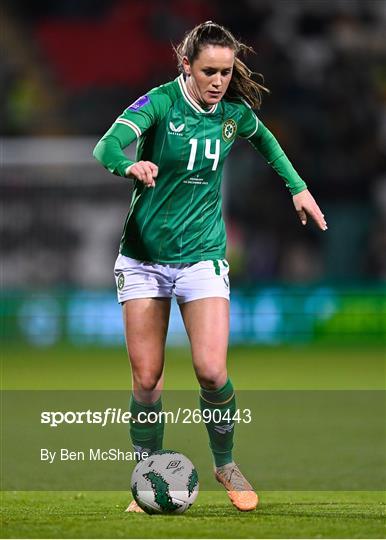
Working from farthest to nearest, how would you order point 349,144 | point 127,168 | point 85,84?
1. point 85,84
2. point 349,144
3. point 127,168

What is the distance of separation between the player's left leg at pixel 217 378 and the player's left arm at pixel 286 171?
62 cm

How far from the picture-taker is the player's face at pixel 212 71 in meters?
5.94

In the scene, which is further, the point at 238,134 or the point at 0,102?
the point at 0,102

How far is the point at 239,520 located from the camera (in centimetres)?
580

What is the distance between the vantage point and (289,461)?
A: 8.59m

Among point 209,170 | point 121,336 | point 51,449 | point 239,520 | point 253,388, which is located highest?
point 209,170

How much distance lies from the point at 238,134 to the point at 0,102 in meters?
17.3

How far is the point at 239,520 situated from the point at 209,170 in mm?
1721

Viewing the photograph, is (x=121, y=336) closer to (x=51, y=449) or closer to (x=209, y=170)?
(x=51, y=449)

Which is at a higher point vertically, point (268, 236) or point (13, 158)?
point (13, 158)

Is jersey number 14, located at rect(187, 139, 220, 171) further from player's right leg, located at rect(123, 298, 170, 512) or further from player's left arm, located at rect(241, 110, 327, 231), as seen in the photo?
player's right leg, located at rect(123, 298, 170, 512)

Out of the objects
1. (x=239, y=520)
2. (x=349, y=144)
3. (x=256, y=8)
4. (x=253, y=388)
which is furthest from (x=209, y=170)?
(x=256, y=8)

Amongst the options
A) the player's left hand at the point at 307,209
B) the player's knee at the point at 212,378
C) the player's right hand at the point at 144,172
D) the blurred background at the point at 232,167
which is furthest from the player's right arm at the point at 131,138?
the blurred background at the point at 232,167

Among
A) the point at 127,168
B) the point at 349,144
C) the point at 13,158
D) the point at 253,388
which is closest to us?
the point at 127,168
